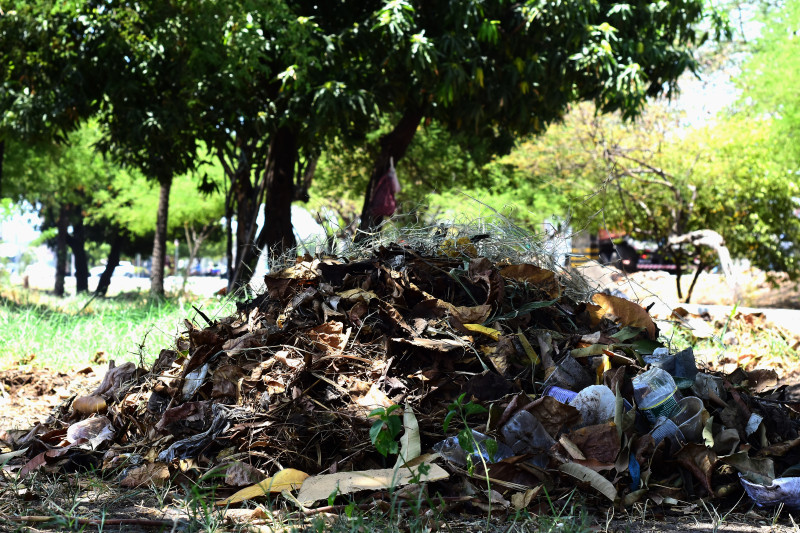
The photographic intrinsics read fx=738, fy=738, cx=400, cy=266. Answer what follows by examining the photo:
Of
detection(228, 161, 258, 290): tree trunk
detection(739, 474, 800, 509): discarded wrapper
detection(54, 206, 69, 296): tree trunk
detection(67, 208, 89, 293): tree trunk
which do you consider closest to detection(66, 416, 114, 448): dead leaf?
detection(739, 474, 800, 509): discarded wrapper

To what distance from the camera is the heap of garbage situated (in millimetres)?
2811

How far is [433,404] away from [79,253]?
95.8 feet

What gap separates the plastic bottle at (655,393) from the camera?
3.05 metres

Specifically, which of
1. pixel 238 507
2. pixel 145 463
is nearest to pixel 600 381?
pixel 238 507

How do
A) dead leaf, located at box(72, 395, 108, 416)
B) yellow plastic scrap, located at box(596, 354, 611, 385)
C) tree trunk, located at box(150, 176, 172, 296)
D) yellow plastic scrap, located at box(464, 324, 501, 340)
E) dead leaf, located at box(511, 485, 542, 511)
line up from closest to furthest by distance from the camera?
1. dead leaf, located at box(511, 485, 542, 511)
2. yellow plastic scrap, located at box(596, 354, 611, 385)
3. yellow plastic scrap, located at box(464, 324, 501, 340)
4. dead leaf, located at box(72, 395, 108, 416)
5. tree trunk, located at box(150, 176, 172, 296)

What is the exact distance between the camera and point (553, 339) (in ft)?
11.6

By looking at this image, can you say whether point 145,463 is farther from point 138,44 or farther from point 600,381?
point 138,44

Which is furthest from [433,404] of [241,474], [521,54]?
[521,54]

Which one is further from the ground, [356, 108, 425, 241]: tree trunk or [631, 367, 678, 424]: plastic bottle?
[356, 108, 425, 241]: tree trunk

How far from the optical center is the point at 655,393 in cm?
308

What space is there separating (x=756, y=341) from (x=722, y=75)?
58.3 feet

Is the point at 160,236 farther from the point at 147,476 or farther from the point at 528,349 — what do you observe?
the point at 528,349

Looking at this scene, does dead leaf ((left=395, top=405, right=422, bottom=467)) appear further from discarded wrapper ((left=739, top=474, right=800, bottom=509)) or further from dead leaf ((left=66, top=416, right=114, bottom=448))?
dead leaf ((left=66, top=416, right=114, bottom=448))

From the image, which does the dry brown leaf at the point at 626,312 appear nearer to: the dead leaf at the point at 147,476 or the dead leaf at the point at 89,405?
the dead leaf at the point at 147,476
